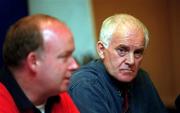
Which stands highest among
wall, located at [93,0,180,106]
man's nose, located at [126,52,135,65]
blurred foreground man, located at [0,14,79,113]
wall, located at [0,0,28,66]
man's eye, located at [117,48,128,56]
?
blurred foreground man, located at [0,14,79,113]

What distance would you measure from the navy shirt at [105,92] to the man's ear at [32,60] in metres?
0.51

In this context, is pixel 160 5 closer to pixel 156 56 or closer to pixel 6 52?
pixel 156 56

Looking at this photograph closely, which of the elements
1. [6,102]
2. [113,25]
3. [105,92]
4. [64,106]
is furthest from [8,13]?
[6,102]

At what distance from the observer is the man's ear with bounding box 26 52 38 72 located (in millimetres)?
1286

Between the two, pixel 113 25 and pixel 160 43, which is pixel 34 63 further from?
pixel 160 43

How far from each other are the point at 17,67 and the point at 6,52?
70mm

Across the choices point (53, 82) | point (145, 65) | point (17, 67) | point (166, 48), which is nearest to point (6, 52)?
point (17, 67)

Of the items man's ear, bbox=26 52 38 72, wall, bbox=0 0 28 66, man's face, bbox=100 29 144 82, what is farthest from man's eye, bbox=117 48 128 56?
Result: wall, bbox=0 0 28 66

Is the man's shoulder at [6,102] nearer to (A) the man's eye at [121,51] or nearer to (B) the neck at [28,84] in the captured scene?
(B) the neck at [28,84]

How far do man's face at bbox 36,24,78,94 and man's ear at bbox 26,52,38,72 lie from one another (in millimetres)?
18

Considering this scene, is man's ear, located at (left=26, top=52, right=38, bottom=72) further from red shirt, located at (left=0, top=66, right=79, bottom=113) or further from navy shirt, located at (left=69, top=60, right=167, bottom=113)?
navy shirt, located at (left=69, top=60, right=167, bottom=113)

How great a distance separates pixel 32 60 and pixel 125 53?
715 mm

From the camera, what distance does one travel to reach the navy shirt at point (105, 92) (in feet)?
5.79

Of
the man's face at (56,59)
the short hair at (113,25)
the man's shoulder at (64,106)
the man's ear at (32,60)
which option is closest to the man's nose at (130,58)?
the short hair at (113,25)
